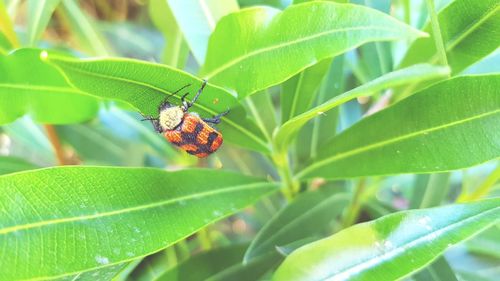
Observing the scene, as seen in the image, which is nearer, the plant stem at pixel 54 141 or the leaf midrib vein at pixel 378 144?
the leaf midrib vein at pixel 378 144

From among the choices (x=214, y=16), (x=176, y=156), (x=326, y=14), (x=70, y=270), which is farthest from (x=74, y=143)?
(x=326, y=14)

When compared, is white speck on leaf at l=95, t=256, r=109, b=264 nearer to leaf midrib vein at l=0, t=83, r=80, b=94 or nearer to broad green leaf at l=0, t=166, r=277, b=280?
broad green leaf at l=0, t=166, r=277, b=280

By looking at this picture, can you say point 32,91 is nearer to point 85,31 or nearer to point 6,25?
point 6,25

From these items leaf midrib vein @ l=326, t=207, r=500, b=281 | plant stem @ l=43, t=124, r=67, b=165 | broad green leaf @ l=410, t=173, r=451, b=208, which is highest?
plant stem @ l=43, t=124, r=67, b=165

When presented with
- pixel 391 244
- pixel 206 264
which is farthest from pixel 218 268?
pixel 391 244

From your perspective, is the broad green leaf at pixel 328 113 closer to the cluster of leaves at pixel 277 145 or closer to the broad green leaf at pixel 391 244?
the cluster of leaves at pixel 277 145

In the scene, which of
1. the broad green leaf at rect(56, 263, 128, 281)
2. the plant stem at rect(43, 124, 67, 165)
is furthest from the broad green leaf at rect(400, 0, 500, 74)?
the plant stem at rect(43, 124, 67, 165)

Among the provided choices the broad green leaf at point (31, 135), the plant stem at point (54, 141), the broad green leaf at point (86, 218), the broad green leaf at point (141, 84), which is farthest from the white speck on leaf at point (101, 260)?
the broad green leaf at point (31, 135)

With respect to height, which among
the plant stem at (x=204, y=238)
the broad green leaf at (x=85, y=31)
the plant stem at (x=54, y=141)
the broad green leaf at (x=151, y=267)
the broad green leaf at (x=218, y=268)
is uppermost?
the broad green leaf at (x=85, y=31)
